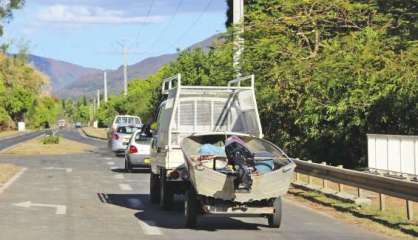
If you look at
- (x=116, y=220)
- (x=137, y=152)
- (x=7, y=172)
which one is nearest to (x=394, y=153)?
(x=116, y=220)

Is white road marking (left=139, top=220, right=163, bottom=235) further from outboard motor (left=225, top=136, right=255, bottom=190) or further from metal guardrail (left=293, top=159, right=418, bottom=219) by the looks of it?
metal guardrail (left=293, top=159, right=418, bottom=219)

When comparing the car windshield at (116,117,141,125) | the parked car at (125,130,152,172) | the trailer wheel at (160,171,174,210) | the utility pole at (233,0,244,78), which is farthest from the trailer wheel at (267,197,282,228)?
the car windshield at (116,117,141,125)

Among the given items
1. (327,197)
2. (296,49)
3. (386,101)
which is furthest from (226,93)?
(296,49)

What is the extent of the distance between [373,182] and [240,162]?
3.83 meters

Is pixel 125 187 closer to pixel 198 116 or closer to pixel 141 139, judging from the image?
pixel 198 116

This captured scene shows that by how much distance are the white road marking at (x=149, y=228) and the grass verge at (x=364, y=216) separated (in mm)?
3537

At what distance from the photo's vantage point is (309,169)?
19250mm

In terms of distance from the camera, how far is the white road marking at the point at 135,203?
16.2 meters

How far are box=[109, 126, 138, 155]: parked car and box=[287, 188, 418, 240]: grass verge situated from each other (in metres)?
18.9

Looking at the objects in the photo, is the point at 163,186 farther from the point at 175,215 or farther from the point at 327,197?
the point at 327,197

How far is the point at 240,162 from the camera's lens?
11.9m

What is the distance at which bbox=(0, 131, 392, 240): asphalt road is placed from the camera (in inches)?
469

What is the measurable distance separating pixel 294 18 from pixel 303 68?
3834 millimetres

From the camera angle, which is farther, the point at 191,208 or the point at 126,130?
the point at 126,130
